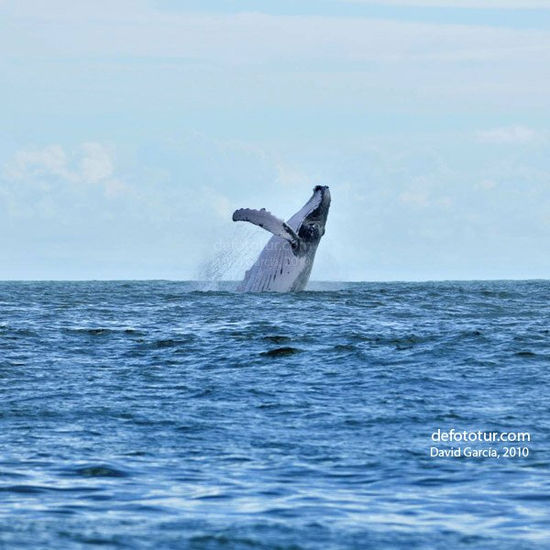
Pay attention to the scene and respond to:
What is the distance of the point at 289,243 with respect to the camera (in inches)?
1384

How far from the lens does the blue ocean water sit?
9609 millimetres

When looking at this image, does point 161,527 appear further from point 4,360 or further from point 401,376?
point 4,360

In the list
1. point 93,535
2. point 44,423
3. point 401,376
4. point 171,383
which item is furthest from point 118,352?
point 93,535

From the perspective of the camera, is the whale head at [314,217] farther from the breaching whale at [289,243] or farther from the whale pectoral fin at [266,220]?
the whale pectoral fin at [266,220]

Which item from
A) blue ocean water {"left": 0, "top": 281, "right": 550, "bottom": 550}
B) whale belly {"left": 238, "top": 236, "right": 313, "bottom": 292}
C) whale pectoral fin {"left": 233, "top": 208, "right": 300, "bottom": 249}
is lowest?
blue ocean water {"left": 0, "top": 281, "right": 550, "bottom": 550}

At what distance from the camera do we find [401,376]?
18719mm

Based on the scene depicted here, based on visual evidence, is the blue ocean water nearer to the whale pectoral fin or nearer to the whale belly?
the whale pectoral fin

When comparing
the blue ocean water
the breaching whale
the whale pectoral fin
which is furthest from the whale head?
the blue ocean water

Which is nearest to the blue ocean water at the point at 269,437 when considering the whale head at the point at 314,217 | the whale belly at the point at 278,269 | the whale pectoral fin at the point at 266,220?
the whale pectoral fin at the point at 266,220

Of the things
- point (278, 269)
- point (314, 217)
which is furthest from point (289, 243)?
point (278, 269)

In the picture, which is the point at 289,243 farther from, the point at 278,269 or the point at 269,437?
the point at 269,437

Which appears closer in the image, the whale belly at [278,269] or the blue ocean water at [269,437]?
the blue ocean water at [269,437]

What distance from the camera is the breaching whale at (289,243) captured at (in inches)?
1341

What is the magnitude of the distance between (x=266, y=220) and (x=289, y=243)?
4.93 ft
